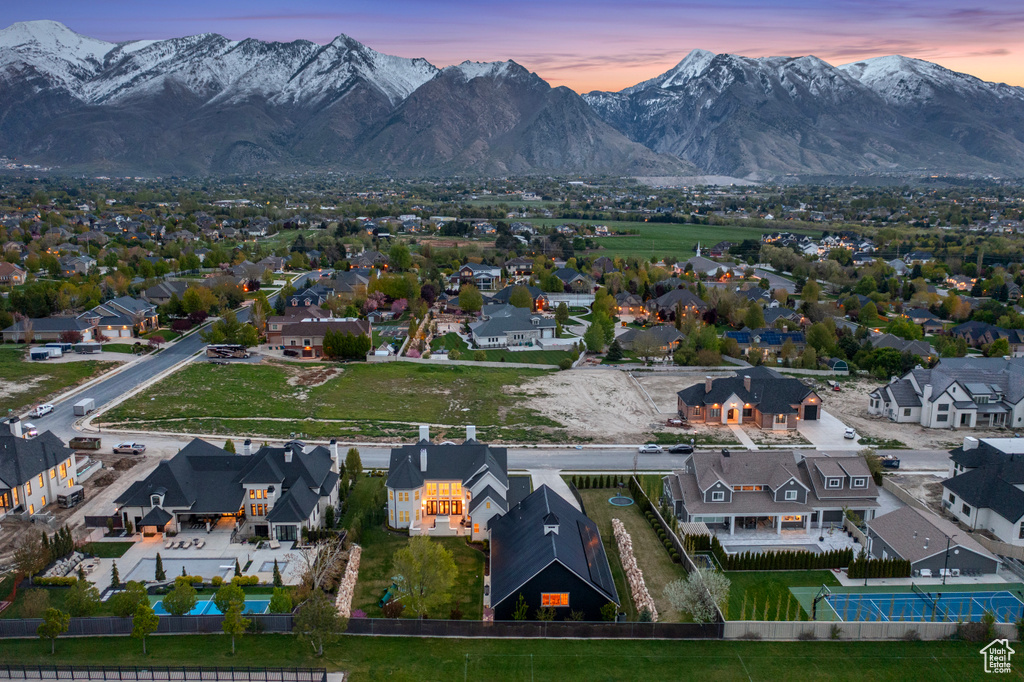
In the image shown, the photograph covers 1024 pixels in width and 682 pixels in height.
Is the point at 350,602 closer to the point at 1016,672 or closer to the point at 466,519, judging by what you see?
the point at 466,519

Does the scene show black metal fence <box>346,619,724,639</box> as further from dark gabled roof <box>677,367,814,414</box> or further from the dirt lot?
the dirt lot

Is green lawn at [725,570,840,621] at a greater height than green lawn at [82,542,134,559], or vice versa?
green lawn at [82,542,134,559]

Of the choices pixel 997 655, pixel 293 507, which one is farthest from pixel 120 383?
pixel 997 655

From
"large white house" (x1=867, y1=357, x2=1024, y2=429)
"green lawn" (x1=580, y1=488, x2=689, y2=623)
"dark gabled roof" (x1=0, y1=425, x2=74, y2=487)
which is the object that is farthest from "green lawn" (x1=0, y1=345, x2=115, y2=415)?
"large white house" (x1=867, y1=357, x2=1024, y2=429)

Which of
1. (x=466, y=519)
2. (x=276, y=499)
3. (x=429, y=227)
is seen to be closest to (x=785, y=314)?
(x=466, y=519)

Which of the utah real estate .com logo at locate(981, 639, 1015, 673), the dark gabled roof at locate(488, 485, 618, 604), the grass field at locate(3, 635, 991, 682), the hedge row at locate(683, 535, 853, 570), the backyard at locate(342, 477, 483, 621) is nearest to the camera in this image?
the grass field at locate(3, 635, 991, 682)

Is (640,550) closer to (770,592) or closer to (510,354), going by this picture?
(770,592)

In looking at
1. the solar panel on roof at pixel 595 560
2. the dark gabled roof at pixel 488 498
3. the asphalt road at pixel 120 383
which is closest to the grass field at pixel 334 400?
the asphalt road at pixel 120 383
